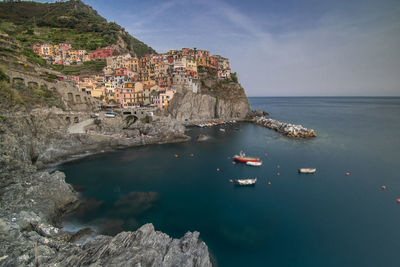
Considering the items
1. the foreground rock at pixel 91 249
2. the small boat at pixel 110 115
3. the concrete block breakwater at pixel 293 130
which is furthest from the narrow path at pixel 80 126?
the concrete block breakwater at pixel 293 130

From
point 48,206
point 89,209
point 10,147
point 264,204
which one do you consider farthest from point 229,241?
point 10,147

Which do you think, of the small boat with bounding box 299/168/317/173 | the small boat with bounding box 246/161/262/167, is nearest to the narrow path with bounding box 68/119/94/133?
the small boat with bounding box 246/161/262/167

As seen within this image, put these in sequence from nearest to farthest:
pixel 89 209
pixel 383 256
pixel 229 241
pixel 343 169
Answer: pixel 383 256 → pixel 229 241 → pixel 89 209 → pixel 343 169

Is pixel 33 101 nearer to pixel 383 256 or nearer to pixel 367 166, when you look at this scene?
pixel 383 256

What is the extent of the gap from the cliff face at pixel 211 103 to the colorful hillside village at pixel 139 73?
2.92 meters

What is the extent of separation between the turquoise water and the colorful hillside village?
895 inches

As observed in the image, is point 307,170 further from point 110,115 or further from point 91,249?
point 110,115

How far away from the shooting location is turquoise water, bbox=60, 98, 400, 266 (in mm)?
16250

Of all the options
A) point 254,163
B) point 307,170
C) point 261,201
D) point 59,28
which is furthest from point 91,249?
point 59,28

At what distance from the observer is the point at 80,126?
37.7 metres

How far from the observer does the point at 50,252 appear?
10602mm

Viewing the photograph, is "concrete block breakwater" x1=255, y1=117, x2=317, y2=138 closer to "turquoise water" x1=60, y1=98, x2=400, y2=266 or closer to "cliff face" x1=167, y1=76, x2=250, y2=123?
"turquoise water" x1=60, y1=98, x2=400, y2=266

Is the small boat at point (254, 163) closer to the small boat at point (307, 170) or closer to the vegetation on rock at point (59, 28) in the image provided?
the small boat at point (307, 170)

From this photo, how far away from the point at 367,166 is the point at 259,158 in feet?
56.9
